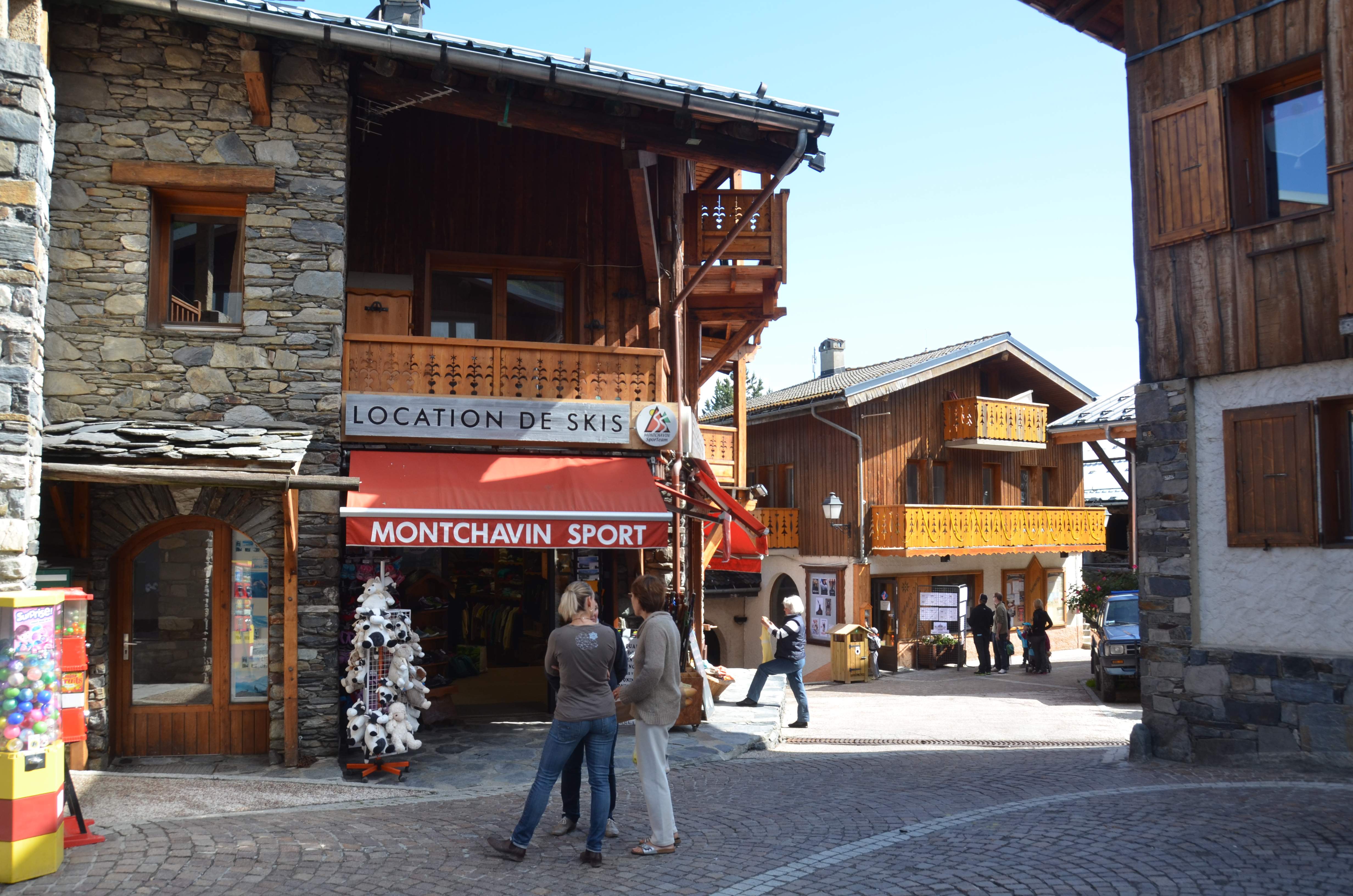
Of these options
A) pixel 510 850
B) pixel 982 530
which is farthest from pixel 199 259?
pixel 982 530

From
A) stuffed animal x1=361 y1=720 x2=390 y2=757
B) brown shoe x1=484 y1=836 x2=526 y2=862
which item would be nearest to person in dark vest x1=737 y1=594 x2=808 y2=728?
stuffed animal x1=361 y1=720 x2=390 y2=757

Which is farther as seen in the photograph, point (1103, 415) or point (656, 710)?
point (1103, 415)

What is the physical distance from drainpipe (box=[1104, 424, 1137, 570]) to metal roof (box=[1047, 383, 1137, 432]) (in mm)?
152

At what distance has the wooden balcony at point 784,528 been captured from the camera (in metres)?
24.8

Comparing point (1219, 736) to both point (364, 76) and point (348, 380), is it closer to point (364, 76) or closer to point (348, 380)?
point (348, 380)

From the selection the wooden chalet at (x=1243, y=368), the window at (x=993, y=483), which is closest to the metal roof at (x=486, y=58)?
the wooden chalet at (x=1243, y=368)

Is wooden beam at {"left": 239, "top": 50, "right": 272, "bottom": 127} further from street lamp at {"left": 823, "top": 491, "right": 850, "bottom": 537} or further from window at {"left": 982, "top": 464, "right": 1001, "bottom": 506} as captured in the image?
window at {"left": 982, "top": 464, "right": 1001, "bottom": 506}

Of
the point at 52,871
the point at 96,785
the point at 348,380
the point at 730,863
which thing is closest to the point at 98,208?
the point at 348,380

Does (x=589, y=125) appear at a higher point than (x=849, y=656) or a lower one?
higher

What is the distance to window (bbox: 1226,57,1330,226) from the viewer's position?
8719 mm

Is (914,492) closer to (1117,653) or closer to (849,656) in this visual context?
(849,656)

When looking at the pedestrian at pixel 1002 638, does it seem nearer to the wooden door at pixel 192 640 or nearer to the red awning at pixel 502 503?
the red awning at pixel 502 503

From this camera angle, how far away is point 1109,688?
15.3m

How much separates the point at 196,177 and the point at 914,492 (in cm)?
1871
